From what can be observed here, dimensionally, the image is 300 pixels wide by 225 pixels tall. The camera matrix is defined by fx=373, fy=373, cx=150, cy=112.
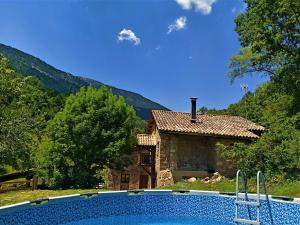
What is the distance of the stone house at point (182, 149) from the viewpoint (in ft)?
87.5

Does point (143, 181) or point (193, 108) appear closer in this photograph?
point (193, 108)

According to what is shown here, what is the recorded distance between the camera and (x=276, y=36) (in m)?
23.1

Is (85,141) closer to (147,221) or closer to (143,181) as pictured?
(143,181)

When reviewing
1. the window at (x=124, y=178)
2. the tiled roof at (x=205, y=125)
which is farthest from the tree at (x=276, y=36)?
the window at (x=124, y=178)

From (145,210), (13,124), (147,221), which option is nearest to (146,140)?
(13,124)

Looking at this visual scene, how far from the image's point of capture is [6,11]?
38.8m

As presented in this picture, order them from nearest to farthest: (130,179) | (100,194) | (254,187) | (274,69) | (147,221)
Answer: (147,221) → (100,194) → (254,187) → (274,69) → (130,179)

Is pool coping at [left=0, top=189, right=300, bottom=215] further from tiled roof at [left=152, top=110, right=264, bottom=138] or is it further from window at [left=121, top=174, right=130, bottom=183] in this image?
window at [left=121, top=174, right=130, bottom=183]

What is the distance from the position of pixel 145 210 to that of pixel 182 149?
487 inches

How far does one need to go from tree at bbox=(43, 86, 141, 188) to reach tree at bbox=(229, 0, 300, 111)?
35.0 ft

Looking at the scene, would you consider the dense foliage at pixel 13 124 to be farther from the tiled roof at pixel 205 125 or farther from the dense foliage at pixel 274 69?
the dense foliage at pixel 274 69

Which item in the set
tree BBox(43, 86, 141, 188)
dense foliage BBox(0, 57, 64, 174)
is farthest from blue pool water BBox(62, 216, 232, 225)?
tree BBox(43, 86, 141, 188)

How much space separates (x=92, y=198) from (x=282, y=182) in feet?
30.3

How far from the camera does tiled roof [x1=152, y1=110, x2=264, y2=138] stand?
2688 cm
